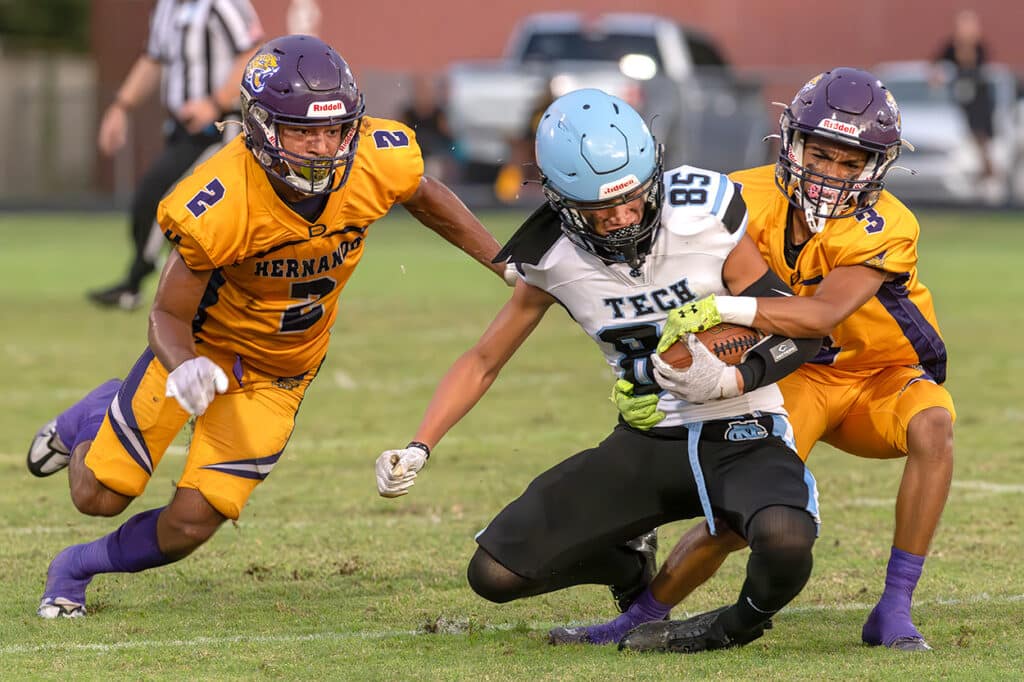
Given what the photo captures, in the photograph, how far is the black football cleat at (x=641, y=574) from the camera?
501 centimetres

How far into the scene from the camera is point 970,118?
63.0 ft

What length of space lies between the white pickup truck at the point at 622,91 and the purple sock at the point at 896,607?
47.1 ft

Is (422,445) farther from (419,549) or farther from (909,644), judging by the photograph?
(909,644)

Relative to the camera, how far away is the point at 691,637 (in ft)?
15.3

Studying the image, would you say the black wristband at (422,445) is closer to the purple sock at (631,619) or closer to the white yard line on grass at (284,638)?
the white yard line on grass at (284,638)

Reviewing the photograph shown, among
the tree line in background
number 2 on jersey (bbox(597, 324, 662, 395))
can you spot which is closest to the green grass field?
number 2 on jersey (bbox(597, 324, 662, 395))

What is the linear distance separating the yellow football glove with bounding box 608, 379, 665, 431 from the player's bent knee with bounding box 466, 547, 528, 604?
0.54 meters

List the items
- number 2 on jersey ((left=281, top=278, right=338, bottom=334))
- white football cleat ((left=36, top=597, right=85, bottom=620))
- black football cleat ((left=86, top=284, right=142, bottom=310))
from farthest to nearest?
black football cleat ((left=86, top=284, right=142, bottom=310))
number 2 on jersey ((left=281, top=278, right=338, bottom=334))
white football cleat ((left=36, top=597, right=85, bottom=620))

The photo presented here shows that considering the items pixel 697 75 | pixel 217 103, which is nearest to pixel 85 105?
pixel 697 75

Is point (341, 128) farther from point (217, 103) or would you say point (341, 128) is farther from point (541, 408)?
point (217, 103)

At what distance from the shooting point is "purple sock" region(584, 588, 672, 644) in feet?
15.9

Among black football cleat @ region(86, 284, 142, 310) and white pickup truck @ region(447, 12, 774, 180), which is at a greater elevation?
black football cleat @ region(86, 284, 142, 310)

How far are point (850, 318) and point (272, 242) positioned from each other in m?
1.73

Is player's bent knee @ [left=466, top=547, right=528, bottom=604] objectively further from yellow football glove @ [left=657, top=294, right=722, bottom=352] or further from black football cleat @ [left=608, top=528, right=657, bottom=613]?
yellow football glove @ [left=657, top=294, right=722, bottom=352]
